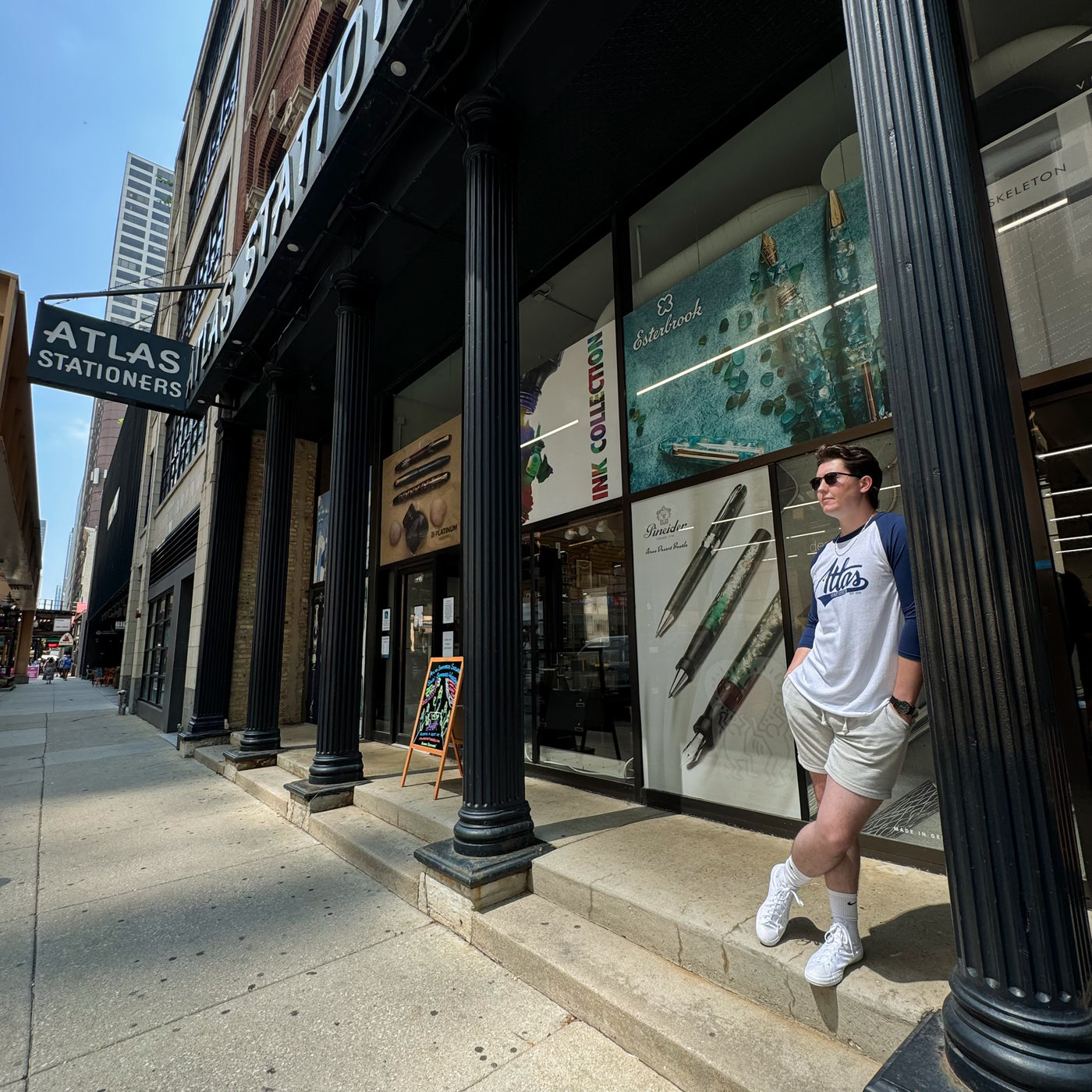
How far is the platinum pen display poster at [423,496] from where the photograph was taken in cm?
752

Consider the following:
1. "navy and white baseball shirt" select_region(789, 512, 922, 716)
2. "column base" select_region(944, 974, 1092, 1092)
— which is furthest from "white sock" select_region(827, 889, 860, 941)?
"navy and white baseball shirt" select_region(789, 512, 922, 716)

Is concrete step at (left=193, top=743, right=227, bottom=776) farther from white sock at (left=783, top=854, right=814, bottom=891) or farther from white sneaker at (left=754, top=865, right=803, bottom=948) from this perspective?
white sock at (left=783, top=854, right=814, bottom=891)

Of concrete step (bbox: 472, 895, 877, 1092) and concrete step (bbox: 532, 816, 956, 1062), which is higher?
concrete step (bbox: 532, 816, 956, 1062)

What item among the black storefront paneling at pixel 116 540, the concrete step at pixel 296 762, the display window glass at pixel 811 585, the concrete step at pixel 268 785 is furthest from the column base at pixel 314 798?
the black storefront paneling at pixel 116 540

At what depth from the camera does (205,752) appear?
8.47 metres

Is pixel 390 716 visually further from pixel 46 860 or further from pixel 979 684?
pixel 979 684

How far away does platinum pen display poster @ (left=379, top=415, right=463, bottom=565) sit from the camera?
24.7ft

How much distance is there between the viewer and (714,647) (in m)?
4.43

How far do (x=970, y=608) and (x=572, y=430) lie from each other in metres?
4.45

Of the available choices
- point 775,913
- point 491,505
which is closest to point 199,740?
point 491,505

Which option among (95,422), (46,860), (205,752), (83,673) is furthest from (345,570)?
(95,422)

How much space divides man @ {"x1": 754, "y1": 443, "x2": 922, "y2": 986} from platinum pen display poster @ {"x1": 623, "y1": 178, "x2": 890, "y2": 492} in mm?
1741

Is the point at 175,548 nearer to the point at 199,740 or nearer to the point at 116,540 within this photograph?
the point at 199,740

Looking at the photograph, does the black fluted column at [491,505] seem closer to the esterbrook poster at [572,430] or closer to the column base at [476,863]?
the column base at [476,863]
